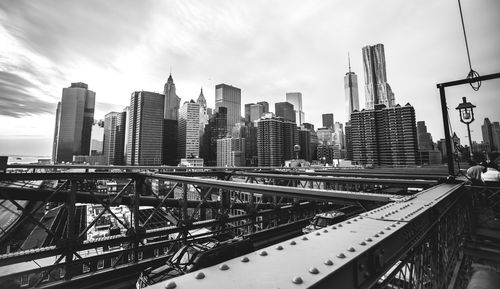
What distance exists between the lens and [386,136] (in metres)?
105

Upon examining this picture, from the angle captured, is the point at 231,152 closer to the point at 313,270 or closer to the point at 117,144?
the point at 117,144

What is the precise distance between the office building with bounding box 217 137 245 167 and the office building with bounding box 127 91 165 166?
4379cm

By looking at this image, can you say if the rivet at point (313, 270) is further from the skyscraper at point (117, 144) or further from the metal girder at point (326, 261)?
the skyscraper at point (117, 144)

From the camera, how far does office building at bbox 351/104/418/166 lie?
9975 centimetres

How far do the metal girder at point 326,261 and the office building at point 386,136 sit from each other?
10967 cm

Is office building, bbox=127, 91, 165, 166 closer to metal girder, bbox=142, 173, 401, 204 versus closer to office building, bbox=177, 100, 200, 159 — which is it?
office building, bbox=177, 100, 200, 159

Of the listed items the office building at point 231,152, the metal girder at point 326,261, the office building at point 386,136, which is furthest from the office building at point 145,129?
the metal girder at point 326,261

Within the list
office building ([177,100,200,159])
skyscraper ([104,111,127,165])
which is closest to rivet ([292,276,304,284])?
office building ([177,100,200,159])

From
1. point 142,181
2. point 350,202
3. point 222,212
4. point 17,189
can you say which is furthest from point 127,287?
point 350,202

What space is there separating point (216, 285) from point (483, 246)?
367 inches

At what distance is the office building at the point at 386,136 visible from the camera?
3927 inches

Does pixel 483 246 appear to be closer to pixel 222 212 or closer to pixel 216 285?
pixel 222 212

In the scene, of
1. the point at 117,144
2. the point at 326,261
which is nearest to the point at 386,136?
the point at 326,261

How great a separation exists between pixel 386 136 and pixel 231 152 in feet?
321
